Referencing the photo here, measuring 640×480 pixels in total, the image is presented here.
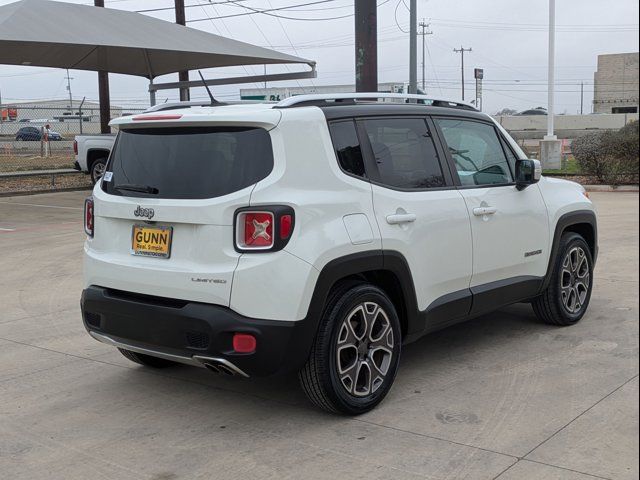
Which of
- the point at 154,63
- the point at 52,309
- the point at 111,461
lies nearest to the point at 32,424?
the point at 111,461

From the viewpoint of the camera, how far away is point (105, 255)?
4539 millimetres

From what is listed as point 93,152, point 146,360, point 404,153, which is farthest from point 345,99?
point 93,152

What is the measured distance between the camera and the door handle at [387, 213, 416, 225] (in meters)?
4.48

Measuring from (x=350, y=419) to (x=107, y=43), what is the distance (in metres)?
15.7

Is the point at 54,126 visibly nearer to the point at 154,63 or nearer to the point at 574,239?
the point at 154,63

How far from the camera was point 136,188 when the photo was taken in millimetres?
4410

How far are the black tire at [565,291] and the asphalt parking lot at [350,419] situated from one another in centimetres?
12

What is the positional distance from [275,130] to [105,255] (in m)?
1.35

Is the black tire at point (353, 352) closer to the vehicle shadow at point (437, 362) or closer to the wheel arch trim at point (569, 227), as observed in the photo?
the vehicle shadow at point (437, 362)

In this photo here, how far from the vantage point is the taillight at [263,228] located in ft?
12.8

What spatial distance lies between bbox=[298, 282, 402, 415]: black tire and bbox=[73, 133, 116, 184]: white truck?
679 inches

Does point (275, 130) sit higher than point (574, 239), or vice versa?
point (275, 130)

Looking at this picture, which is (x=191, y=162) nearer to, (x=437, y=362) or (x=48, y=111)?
(x=437, y=362)

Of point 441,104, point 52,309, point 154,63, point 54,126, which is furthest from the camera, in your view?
point 54,126
